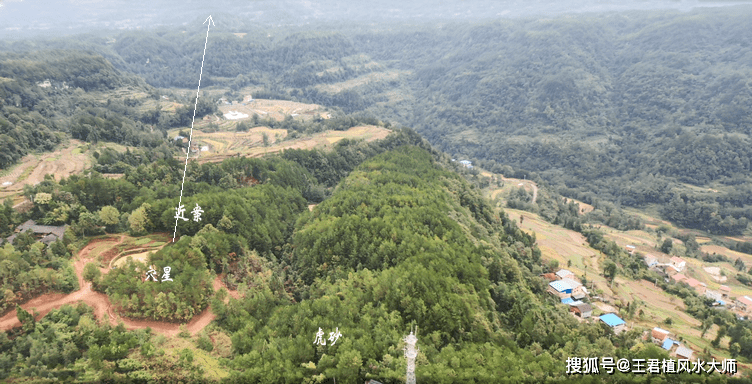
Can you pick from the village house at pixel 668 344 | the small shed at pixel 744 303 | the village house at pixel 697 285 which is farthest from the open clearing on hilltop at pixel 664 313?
the small shed at pixel 744 303

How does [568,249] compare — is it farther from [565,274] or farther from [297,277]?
[297,277]

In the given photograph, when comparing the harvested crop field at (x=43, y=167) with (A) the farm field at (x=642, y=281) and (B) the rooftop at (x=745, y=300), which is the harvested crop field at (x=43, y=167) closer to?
(A) the farm field at (x=642, y=281)

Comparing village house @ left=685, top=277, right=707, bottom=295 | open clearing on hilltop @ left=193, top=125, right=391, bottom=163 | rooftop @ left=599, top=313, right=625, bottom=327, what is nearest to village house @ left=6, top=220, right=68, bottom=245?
open clearing on hilltop @ left=193, top=125, right=391, bottom=163

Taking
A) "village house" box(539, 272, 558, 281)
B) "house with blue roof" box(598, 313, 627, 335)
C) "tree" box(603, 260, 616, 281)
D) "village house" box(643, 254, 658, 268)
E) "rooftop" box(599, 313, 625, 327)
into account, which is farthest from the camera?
"village house" box(643, 254, 658, 268)

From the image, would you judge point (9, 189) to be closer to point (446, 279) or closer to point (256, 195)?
point (256, 195)

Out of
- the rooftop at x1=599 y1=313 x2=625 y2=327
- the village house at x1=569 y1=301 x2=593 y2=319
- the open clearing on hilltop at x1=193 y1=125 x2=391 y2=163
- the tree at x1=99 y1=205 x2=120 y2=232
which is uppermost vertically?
the tree at x1=99 y1=205 x2=120 y2=232

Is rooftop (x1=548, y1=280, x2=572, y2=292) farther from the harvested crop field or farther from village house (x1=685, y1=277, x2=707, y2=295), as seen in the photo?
the harvested crop field
